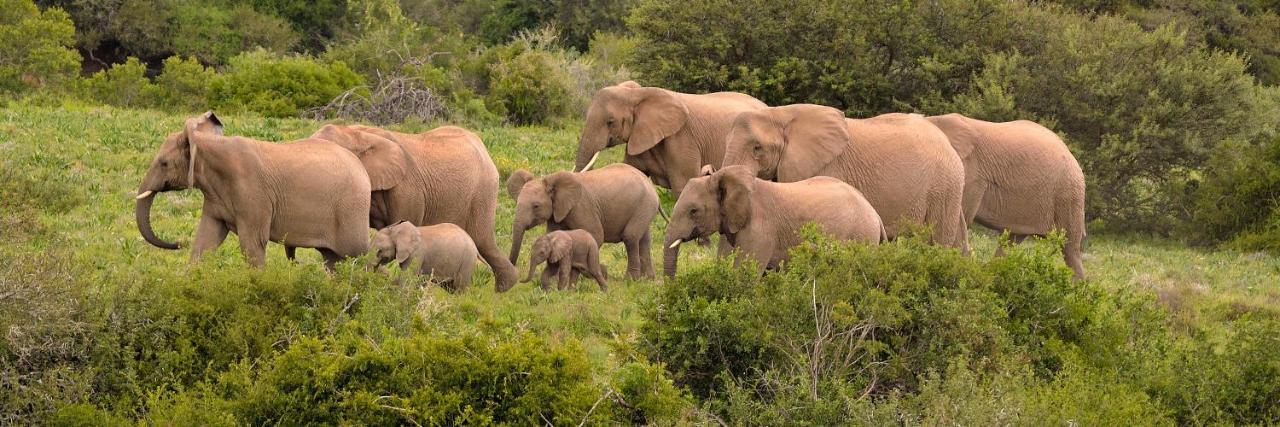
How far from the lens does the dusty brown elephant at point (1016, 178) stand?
15.3 m

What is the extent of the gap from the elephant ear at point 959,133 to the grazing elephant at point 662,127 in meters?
2.24

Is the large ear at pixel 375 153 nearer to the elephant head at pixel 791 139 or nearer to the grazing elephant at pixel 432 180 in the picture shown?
the grazing elephant at pixel 432 180

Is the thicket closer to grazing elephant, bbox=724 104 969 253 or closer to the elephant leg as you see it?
grazing elephant, bbox=724 104 969 253

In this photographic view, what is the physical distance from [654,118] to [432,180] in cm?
359

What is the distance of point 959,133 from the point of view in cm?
1519

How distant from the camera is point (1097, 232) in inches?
954

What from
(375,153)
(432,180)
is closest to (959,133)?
(432,180)

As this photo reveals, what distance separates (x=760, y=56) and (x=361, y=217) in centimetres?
1509

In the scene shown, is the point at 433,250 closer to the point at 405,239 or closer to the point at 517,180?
the point at 405,239

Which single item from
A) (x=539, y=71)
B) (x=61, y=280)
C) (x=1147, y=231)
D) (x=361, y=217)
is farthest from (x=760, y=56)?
(x=61, y=280)

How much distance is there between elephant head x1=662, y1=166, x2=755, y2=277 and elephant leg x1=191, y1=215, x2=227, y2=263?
3.41 meters

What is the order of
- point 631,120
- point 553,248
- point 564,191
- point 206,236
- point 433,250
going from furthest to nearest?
point 631,120, point 564,191, point 553,248, point 433,250, point 206,236

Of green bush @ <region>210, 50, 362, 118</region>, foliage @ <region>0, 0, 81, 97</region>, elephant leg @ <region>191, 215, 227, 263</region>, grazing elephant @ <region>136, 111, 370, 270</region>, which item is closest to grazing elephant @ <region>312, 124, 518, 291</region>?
grazing elephant @ <region>136, 111, 370, 270</region>

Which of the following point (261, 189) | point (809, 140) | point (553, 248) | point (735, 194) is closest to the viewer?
point (261, 189)
